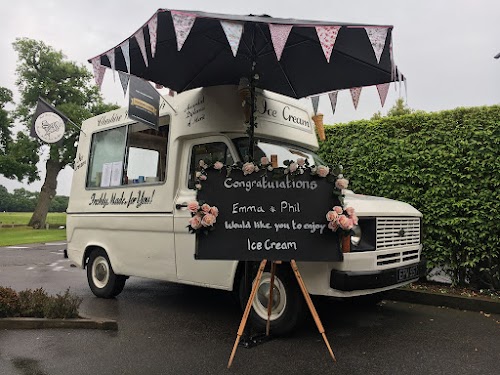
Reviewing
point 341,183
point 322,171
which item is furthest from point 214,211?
point 341,183

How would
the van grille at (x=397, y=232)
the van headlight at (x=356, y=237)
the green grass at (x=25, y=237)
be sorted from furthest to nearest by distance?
the green grass at (x=25, y=237), the van grille at (x=397, y=232), the van headlight at (x=356, y=237)

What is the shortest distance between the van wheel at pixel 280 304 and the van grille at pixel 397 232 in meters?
0.99

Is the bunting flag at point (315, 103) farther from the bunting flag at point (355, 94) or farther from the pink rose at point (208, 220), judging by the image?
the pink rose at point (208, 220)

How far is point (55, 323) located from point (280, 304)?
2586 millimetres

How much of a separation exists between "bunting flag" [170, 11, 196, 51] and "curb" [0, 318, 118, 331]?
328cm

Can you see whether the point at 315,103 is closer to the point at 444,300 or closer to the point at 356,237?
the point at 356,237

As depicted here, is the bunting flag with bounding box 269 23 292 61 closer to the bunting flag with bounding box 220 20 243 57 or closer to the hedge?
the bunting flag with bounding box 220 20 243 57

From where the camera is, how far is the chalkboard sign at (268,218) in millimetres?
3936

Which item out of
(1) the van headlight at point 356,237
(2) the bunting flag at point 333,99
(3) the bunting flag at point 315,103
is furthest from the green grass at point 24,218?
(1) the van headlight at point 356,237

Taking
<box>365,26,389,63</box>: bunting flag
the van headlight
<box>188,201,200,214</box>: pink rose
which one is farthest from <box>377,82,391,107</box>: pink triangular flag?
<box>188,201,200,214</box>: pink rose

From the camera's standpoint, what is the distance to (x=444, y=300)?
6.12m

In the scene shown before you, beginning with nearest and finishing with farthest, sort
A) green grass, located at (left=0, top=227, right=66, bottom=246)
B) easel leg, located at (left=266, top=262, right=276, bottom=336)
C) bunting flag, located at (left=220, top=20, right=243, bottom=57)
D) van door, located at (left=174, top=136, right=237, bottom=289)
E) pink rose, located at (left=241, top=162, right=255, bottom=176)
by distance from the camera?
bunting flag, located at (left=220, top=20, right=243, bottom=57) < pink rose, located at (left=241, top=162, right=255, bottom=176) < easel leg, located at (left=266, top=262, right=276, bottom=336) < van door, located at (left=174, top=136, right=237, bottom=289) < green grass, located at (left=0, top=227, right=66, bottom=246)

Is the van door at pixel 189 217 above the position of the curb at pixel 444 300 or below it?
above

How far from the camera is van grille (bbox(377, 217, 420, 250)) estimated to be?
4.61 metres
